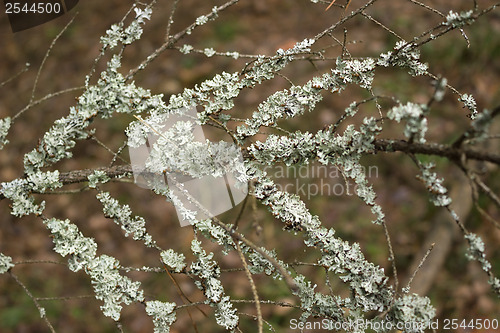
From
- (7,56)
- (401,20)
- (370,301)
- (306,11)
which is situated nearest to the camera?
(370,301)

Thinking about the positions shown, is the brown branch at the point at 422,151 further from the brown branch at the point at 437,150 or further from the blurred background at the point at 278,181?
the blurred background at the point at 278,181

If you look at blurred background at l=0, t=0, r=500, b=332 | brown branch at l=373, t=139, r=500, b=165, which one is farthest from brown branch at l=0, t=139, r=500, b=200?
blurred background at l=0, t=0, r=500, b=332

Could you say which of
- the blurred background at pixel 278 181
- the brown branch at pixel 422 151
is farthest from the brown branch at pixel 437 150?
the blurred background at pixel 278 181

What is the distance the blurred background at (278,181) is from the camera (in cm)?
266

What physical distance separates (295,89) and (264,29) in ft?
11.8

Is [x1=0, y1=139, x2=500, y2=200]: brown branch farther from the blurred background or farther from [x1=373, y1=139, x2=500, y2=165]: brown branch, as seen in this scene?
the blurred background

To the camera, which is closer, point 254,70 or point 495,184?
point 254,70

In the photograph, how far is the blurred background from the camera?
105 inches

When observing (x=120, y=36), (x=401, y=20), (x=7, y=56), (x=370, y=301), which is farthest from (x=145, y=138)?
(x=7, y=56)

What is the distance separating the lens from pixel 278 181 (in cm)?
316

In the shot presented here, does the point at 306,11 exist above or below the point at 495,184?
above

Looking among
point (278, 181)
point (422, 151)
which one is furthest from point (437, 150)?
point (278, 181)

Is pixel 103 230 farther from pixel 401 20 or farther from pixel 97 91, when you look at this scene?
pixel 401 20

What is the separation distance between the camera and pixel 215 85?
3.42 ft
